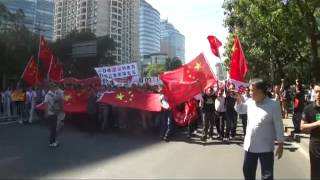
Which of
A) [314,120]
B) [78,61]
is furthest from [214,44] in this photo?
[78,61]

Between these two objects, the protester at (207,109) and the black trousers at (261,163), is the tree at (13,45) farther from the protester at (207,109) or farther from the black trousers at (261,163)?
the black trousers at (261,163)

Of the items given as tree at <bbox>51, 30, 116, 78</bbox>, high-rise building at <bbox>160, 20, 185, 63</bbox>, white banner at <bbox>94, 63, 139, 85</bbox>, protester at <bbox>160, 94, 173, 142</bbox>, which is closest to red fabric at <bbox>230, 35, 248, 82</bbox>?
A: protester at <bbox>160, 94, 173, 142</bbox>

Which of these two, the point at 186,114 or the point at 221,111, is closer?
the point at 221,111

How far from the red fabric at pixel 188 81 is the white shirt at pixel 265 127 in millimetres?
10081

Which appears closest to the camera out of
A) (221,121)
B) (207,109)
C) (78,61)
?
(207,109)

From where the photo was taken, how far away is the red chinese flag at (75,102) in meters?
21.1

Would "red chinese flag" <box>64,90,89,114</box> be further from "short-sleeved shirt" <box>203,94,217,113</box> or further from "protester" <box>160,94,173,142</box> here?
"short-sleeved shirt" <box>203,94,217,113</box>

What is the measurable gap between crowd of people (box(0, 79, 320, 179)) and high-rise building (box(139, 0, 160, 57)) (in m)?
124

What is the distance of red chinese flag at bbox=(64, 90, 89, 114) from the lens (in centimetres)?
2111

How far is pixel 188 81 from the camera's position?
1736 centimetres

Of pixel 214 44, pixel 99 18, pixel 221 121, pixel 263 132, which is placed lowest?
pixel 221 121

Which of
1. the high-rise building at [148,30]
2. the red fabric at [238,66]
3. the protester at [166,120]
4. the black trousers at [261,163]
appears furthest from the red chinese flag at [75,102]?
the high-rise building at [148,30]

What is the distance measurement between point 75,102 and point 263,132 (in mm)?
15024

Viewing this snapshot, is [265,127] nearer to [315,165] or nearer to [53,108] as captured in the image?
[315,165]
